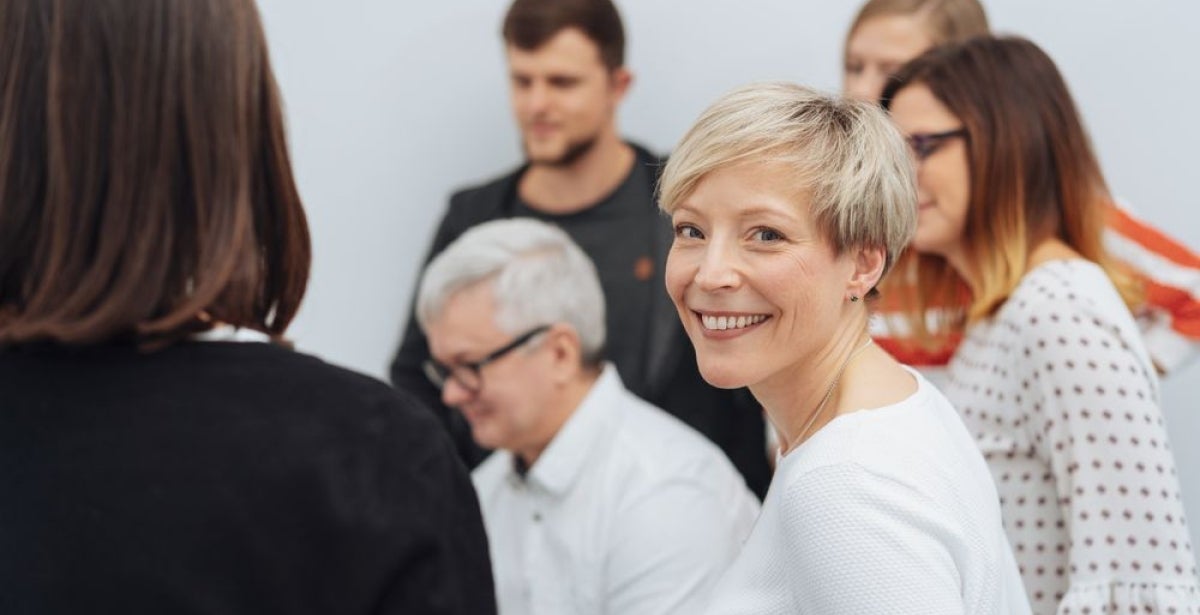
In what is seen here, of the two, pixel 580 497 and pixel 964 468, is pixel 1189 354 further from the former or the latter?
pixel 964 468

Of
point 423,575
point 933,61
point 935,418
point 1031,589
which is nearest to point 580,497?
point 1031,589

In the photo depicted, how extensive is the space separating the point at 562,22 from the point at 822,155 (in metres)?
2.02

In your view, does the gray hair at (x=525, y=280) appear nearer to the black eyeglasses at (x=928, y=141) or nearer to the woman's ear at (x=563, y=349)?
the woman's ear at (x=563, y=349)

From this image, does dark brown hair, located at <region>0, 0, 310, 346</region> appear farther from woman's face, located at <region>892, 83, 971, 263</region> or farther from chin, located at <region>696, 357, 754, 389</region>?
woman's face, located at <region>892, 83, 971, 263</region>

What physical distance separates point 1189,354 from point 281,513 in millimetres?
1875

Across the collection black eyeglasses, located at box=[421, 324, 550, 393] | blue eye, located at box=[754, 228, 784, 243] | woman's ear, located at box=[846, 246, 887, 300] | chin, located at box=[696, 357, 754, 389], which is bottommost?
black eyeglasses, located at box=[421, 324, 550, 393]

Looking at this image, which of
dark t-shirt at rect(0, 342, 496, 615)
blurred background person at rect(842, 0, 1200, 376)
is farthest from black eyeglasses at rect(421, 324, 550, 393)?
dark t-shirt at rect(0, 342, 496, 615)

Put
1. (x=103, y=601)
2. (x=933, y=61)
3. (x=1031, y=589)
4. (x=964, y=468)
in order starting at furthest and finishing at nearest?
(x=933, y=61) → (x=1031, y=589) → (x=964, y=468) → (x=103, y=601)

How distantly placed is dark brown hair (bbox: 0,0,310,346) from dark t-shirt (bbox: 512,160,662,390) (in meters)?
1.99

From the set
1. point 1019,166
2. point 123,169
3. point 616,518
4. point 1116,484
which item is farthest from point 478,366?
point 123,169

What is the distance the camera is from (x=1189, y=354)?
2.54 metres

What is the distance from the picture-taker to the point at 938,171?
238 centimetres

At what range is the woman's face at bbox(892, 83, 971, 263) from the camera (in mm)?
2373

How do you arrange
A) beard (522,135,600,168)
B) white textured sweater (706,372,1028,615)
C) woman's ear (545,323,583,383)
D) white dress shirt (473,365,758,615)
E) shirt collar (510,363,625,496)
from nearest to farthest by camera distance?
white textured sweater (706,372,1028,615)
white dress shirt (473,365,758,615)
shirt collar (510,363,625,496)
woman's ear (545,323,583,383)
beard (522,135,600,168)
